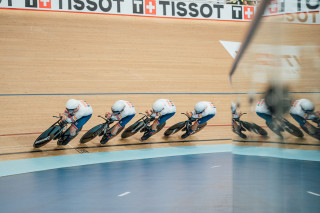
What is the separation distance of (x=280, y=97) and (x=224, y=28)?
8163 millimetres

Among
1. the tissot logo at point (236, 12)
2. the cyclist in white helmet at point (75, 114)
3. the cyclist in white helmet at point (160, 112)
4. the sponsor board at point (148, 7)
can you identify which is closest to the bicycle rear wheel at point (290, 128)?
the cyclist in white helmet at point (75, 114)

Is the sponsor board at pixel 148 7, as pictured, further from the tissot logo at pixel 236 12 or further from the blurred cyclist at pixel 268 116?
the blurred cyclist at pixel 268 116

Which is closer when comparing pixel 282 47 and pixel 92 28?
pixel 282 47

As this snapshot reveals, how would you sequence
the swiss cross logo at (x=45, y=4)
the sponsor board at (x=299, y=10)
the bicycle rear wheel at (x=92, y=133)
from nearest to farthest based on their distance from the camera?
the sponsor board at (x=299, y=10) < the bicycle rear wheel at (x=92, y=133) < the swiss cross logo at (x=45, y=4)

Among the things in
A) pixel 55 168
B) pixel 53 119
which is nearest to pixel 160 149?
pixel 55 168

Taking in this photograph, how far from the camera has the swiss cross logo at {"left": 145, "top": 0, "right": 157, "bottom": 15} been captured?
8148 mm

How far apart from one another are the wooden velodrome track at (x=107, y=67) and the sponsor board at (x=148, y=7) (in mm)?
159

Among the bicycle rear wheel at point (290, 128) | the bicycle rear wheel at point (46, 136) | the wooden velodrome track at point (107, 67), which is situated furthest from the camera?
the wooden velodrome track at point (107, 67)

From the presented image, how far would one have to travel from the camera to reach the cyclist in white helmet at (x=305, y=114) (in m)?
0.69

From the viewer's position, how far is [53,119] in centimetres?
649

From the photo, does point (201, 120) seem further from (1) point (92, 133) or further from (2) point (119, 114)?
(1) point (92, 133)

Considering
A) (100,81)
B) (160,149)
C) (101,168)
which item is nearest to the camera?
(101,168)

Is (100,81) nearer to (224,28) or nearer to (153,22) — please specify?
(153,22)

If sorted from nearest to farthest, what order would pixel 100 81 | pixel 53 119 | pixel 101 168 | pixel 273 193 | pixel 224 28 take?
pixel 273 193, pixel 101 168, pixel 53 119, pixel 100 81, pixel 224 28
